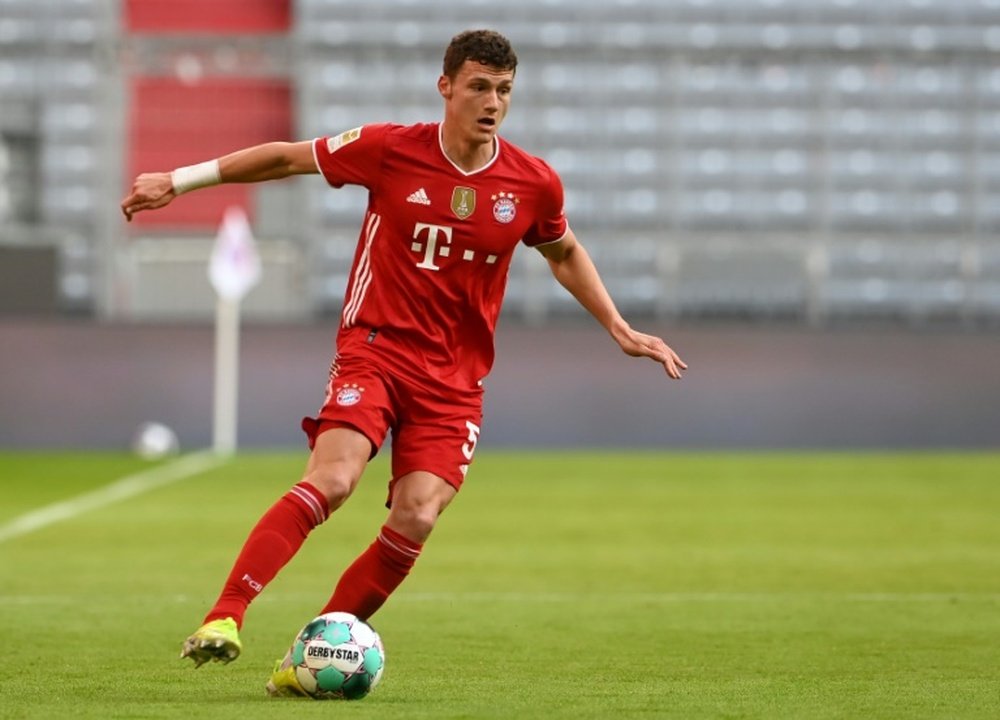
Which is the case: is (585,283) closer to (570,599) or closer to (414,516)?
(414,516)

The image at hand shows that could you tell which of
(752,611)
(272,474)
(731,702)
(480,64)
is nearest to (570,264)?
(480,64)

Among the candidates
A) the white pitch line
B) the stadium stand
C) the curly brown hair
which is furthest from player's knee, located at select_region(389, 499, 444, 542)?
the stadium stand

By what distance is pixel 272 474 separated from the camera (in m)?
18.7

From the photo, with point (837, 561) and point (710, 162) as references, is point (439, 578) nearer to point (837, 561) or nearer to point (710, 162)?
point (837, 561)

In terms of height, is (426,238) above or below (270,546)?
above

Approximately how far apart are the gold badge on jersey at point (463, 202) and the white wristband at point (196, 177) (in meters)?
0.76

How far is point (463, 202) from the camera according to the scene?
20.9 ft

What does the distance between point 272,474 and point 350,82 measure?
320 inches

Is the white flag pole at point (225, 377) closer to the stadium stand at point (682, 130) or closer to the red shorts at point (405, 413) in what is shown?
the stadium stand at point (682, 130)

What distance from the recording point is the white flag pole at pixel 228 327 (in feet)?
73.0

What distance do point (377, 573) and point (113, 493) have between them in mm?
10703

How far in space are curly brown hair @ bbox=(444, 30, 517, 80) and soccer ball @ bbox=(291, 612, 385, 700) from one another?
1.81 m

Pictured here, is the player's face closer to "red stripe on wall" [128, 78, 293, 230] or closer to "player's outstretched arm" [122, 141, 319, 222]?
"player's outstretched arm" [122, 141, 319, 222]

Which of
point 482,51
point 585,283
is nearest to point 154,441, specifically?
point 585,283
